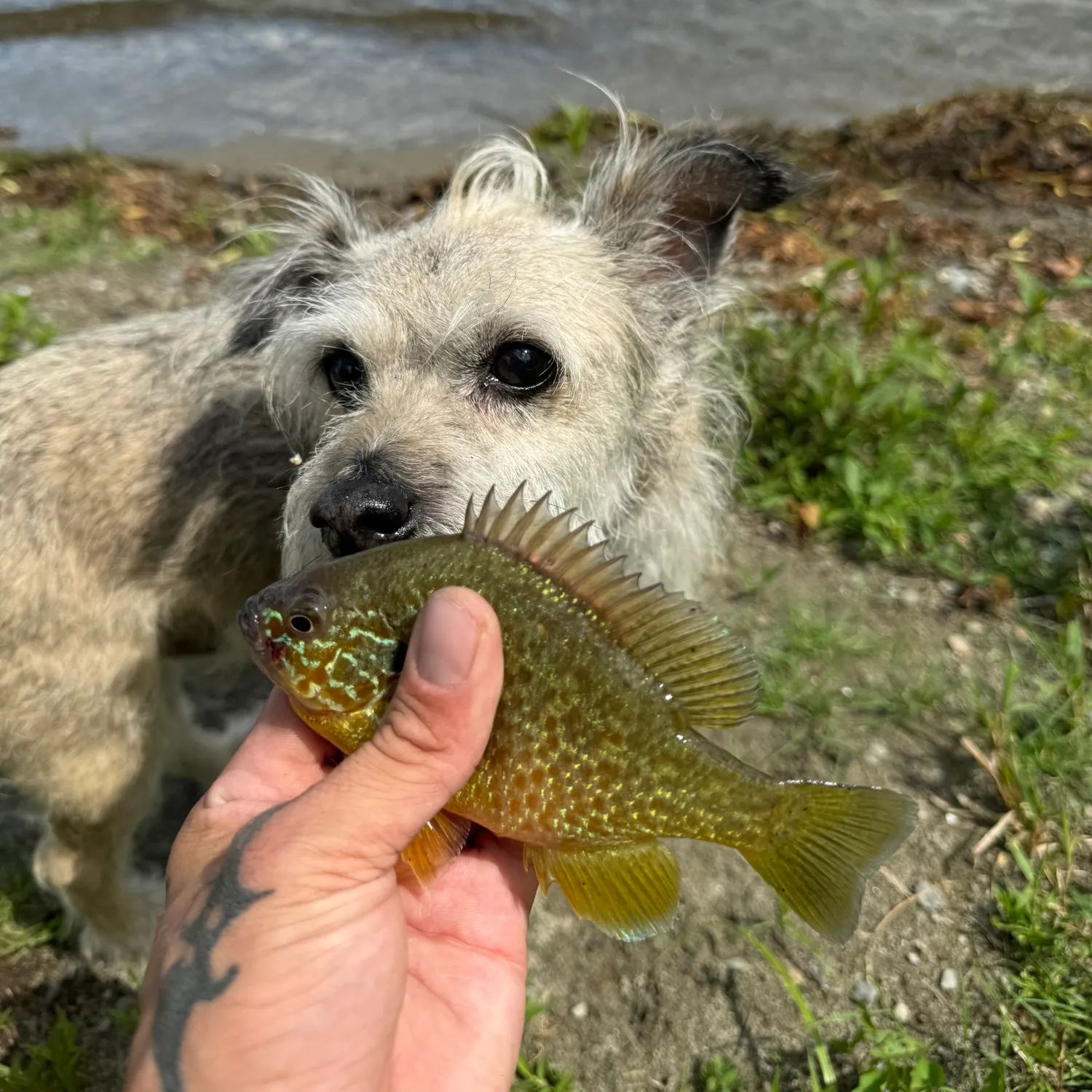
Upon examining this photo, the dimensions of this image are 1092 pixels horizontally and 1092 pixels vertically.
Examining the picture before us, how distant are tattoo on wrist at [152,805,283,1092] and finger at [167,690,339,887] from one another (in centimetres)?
8

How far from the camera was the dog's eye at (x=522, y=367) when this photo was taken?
7.46ft

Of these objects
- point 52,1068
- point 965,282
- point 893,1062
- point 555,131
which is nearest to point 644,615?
point 893,1062

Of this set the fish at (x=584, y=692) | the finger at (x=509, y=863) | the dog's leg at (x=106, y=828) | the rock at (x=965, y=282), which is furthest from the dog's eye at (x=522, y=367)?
the rock at (x=965, y=282)

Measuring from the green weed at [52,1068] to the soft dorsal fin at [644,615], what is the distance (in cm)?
220

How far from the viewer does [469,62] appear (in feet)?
30.1

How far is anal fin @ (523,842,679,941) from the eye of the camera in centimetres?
163

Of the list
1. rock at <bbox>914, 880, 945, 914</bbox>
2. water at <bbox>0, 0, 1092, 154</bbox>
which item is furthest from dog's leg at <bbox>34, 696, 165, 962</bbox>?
water at <bbox>0, 0, 1092, 154</bbox>

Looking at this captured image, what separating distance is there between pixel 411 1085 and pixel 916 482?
3.21m

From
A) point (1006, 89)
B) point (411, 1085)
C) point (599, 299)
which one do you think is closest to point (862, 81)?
point (1006, 89)

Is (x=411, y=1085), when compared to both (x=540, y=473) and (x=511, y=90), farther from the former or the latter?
(x=511, y=90)

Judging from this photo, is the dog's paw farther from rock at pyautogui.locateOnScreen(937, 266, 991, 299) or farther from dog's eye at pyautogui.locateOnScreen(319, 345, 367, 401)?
rock at pyautogui.locateOnScreen(937, 266, 991, 299)

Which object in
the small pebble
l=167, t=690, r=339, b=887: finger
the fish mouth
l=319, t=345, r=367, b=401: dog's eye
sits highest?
the fish mouth

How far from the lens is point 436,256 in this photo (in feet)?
8.01

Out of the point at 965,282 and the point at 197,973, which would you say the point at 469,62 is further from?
the point at 197,973
